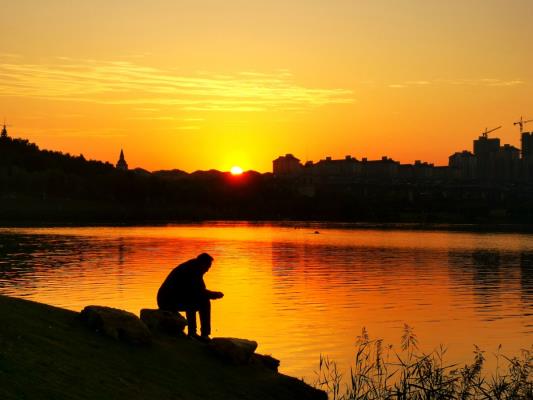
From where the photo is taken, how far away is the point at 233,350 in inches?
717

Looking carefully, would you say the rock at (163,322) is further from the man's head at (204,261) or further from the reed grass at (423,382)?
the reed grass at (423,382)

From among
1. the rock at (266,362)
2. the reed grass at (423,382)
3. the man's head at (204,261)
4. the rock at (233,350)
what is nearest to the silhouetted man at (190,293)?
the man's head at (204,261)

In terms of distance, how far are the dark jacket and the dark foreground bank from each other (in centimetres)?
118

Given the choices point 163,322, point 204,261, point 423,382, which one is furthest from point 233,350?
point 423,382

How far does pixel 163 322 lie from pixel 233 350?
1.85 meters

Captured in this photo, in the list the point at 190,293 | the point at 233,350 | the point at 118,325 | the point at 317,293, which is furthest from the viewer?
the point at 317,293

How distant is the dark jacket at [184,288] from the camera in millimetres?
19453

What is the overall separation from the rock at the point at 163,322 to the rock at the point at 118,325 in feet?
4.58

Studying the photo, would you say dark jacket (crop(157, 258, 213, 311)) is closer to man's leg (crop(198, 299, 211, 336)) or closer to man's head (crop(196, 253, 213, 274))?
man's head (crop(196, 253, 213, 274))

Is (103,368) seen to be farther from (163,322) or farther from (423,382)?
(423,382)

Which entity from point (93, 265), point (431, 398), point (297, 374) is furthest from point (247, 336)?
point (93, 265)

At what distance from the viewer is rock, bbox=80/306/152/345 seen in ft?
55.7

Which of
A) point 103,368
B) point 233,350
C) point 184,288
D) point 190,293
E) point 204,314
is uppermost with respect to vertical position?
point 184,288

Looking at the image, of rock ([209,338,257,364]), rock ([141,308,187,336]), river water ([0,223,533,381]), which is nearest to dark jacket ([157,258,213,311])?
rock ([141,308,187,336])
